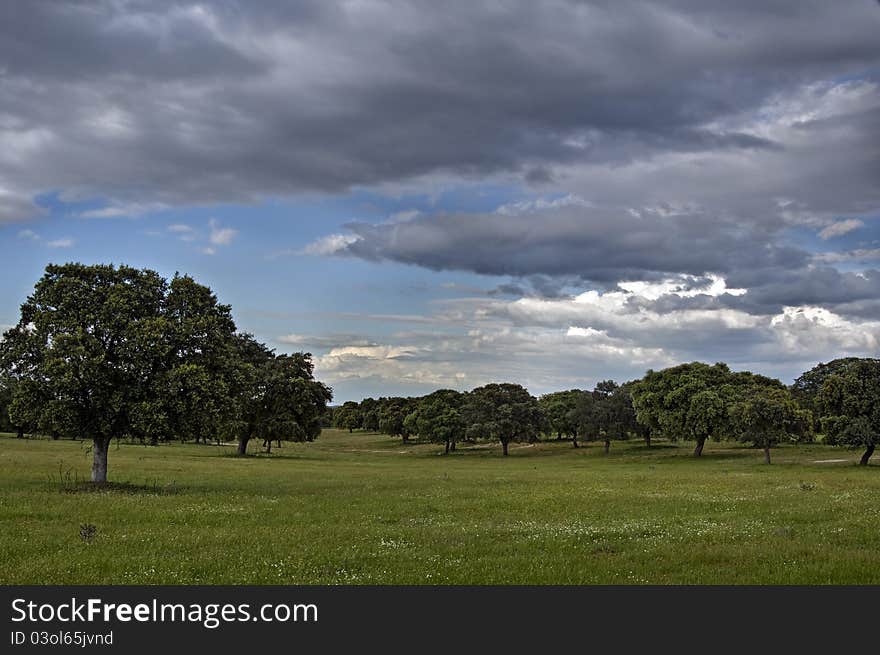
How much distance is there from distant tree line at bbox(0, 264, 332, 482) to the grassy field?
364 cm

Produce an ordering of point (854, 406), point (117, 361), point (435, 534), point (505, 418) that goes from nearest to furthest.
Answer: point (435, 534) → point (117, 361) → point (854, 406) → point (505, 418)

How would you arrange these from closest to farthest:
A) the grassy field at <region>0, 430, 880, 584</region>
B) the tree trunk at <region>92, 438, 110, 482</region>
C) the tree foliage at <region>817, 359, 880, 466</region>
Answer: the grassy field at <region>0, 430, 880, 584</region> < the tree trunk at <region>92, 438, 110, 482</region> < the tree foliage at <region>817, 359, 880, 466</region>

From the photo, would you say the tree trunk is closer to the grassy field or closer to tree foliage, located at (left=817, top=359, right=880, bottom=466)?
the grassy field

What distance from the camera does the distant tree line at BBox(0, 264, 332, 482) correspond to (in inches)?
1435

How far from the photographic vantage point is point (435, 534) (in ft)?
75.8

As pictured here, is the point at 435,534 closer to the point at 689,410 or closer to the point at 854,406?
the point at 854,406

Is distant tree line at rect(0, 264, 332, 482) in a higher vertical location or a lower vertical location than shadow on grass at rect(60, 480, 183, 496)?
higher

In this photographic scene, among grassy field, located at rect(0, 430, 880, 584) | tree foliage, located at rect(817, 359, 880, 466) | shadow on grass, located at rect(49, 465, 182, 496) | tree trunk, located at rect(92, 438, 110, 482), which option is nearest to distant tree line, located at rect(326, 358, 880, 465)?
tree foliage, located at rect(817, 359, 880, 466)

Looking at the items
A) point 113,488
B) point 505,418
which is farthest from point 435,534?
point 505,418

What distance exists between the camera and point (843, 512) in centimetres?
2900

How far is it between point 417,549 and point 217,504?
51.2 ft

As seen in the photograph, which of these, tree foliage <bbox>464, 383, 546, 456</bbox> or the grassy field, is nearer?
the grassy field

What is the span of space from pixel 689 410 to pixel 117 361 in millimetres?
72753
